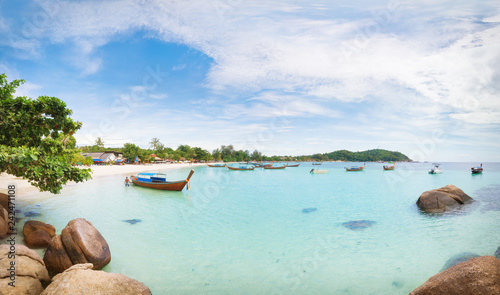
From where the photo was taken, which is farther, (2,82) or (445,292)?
(2,82)

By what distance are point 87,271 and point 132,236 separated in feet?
22.2

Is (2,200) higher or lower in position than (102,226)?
higher

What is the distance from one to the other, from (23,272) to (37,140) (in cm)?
824

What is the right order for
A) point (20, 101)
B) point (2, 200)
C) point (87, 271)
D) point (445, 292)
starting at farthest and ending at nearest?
point (2, 200) < point (20, 101) < point (87, 271) < point (445, 292)

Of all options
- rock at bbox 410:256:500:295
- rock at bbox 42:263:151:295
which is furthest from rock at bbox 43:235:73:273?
rock at bbox 410:256:500:295

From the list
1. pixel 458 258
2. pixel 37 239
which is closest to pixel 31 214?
pixel 37 239

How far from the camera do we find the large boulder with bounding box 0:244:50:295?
16.0 feet

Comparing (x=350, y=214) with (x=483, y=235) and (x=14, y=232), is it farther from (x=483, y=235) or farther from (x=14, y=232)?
(x=14, y=232)

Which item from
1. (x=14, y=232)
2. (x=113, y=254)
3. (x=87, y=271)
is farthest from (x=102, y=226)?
(x=87, y=271)

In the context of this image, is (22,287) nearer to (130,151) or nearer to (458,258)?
(458,258)

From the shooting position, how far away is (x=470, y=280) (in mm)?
4453

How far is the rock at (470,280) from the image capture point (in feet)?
14.2

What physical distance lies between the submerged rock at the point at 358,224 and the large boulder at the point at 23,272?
1404 cm

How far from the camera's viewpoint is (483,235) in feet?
40.4
